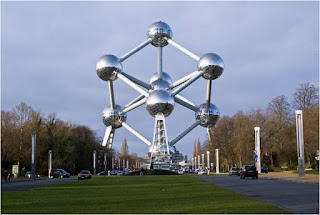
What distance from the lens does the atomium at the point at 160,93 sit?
66.5 m

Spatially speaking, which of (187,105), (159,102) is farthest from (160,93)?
(187,105)

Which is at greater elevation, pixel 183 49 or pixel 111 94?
pixel 183 49

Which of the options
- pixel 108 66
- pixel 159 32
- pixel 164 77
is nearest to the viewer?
pixel 108 66

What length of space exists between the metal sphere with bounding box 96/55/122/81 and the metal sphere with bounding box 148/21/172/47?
6471 mm

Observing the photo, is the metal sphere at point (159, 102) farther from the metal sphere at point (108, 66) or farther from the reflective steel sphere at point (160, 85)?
the metal sphere at point (108, 66)

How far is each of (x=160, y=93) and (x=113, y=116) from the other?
15.5 metres

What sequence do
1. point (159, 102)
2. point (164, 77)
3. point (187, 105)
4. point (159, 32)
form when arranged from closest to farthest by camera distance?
point (159, 102), point (159, 32), point (187, 105), point (164, 77)

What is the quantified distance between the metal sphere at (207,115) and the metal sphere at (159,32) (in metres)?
12.3

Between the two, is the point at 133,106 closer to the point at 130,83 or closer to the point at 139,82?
the point at 139,82

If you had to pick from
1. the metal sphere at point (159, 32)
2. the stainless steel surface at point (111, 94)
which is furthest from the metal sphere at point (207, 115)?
the stainless steel surface at point (111, 94)

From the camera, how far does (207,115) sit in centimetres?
7512

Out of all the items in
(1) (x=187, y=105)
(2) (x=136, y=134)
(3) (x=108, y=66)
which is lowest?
(2) (x=136, y=134)

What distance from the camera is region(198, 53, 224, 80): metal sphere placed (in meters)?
66.2

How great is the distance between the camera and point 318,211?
1238 centimetres
